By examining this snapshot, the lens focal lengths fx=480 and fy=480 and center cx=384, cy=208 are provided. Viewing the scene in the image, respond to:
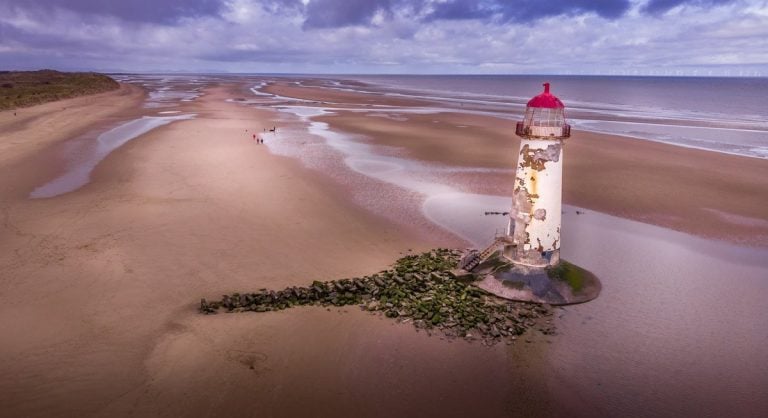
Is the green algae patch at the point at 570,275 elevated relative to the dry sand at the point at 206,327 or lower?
elevated

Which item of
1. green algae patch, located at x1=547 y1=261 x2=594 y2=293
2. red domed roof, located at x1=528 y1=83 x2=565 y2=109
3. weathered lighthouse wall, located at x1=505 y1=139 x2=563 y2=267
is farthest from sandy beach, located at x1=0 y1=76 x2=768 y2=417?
red domed roof, located at x1=528 y1=83 x2=565 y2=109

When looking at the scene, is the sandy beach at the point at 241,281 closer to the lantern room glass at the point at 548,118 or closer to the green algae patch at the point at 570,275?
the green algae patch at the point at 570,275

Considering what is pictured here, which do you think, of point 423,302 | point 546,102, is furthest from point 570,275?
point 546,102

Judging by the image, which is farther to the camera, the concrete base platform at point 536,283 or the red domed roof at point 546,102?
the concrete base platform at point 536,283

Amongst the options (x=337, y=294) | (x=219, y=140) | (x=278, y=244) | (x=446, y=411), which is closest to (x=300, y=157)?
(x=219, y=140)

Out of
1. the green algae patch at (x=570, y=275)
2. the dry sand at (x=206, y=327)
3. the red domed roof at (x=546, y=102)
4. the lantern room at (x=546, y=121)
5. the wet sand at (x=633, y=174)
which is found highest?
the red domed roof at (x=546, y=102)

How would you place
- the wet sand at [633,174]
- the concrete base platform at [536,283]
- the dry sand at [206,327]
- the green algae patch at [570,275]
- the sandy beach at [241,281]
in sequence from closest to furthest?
the dry sand at [206,327]
the sandy beach at [241,281]
the concrete base platform at [536,283]
the green algae patch at [570,275]
the wet sand at [633,174]

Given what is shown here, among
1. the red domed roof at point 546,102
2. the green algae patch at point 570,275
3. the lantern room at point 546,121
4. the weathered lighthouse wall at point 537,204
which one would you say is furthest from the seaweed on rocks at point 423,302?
the red domed roof at point 546,102

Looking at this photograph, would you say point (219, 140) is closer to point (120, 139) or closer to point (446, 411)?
point (120, 139)
